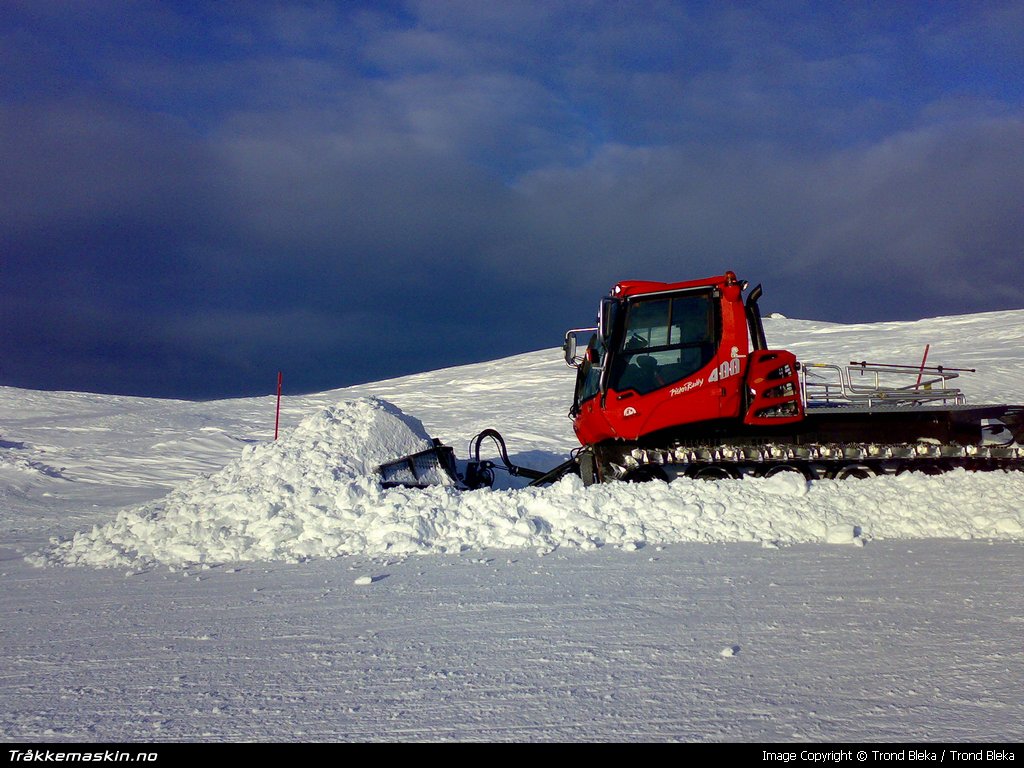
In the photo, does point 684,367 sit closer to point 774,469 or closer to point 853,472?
point 774,469

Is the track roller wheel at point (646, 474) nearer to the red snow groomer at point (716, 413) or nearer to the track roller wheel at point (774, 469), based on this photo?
the red snow groomer at point (716, 413)

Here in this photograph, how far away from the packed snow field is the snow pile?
0.09ft

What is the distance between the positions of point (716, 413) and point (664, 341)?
1.03m

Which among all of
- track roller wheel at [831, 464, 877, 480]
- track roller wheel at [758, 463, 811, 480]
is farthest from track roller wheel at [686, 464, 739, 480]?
track roller wheel at [831, 464, 877, 480]

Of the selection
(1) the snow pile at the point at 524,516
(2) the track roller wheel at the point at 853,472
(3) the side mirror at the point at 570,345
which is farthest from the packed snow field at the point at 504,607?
(3) the side mirror at the point at 570,345

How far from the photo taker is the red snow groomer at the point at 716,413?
9078mm

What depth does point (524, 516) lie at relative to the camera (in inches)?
311

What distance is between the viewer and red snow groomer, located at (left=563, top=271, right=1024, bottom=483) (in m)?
9.08

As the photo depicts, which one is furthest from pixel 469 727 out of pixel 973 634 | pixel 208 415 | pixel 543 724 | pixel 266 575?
pixel 208 415

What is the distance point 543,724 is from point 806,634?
2.01m

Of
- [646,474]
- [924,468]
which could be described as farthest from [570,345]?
[924,468]

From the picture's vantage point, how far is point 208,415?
960 inches
